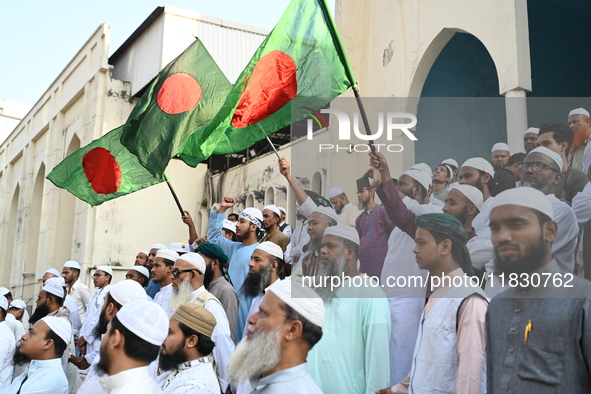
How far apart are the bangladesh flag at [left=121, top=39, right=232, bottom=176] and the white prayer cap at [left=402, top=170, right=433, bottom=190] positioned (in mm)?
2607

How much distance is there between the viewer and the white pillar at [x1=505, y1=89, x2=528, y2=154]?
18.9 feet

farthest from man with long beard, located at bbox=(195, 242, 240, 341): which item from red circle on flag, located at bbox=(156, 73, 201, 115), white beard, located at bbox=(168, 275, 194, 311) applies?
red circle on flag, located at bbox=(156, 73, 201, 115)

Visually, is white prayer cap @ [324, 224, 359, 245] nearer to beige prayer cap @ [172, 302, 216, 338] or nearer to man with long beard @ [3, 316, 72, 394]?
beige prayer cap @ [172, 302, 216, 338]

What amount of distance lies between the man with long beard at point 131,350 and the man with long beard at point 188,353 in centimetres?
36

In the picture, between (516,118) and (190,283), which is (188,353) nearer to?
(190,283)

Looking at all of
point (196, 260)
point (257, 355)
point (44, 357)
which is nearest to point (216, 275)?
point (196, 260)

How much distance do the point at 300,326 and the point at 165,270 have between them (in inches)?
128

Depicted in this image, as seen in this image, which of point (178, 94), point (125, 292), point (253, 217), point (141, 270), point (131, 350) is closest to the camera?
point (131, 350)

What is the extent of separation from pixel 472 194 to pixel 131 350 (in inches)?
95.7

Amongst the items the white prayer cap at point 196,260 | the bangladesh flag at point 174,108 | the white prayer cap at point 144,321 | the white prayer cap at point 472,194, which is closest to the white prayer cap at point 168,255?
the white prayer cap at point 196,260

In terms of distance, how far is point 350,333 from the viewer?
11.6 ft

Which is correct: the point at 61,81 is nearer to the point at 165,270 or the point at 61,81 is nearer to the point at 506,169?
the point at 165,270

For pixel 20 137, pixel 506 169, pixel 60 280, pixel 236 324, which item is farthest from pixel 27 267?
pixel 506 169

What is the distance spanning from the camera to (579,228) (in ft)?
11.3
